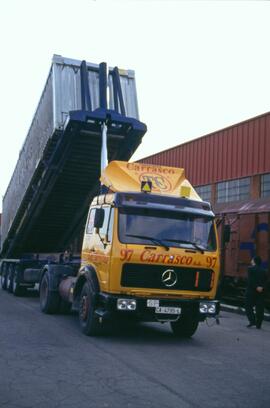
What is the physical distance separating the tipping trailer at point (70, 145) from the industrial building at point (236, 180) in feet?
13.7

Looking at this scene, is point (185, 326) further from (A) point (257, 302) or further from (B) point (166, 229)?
(A) point (257, 302)

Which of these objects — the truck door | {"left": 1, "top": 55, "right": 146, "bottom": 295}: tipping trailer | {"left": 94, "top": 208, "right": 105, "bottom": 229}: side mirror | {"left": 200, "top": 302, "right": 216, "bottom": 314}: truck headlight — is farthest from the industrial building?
{"left": 94, "top": 208, "right": 105, "bottom": 229}: side mirror

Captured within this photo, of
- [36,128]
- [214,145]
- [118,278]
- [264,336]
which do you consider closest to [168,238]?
[118,278]

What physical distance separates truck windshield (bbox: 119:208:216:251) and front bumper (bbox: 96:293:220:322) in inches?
34.0

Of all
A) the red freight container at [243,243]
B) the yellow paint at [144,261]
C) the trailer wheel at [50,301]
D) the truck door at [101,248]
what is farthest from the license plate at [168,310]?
the red freight container at [243,243]

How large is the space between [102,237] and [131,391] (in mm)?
3647

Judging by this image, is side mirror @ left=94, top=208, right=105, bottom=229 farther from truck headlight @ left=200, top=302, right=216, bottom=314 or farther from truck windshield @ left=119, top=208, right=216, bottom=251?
truck headlight @ left=200, top=302, right=216, bottom=314

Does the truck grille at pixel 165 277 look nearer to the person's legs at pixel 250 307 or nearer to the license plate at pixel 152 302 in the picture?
the license plate at pixel 152 302

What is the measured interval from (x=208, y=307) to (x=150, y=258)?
4.36ft

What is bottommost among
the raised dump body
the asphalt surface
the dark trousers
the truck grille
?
the asphalt surface

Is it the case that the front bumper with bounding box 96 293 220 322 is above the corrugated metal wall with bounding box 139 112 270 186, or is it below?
below

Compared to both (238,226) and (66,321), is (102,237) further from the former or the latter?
(238,226)

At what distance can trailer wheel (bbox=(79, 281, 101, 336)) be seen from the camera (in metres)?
8.70

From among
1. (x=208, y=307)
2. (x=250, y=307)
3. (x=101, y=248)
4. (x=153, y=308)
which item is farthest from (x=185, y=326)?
(x=250, y=307)
